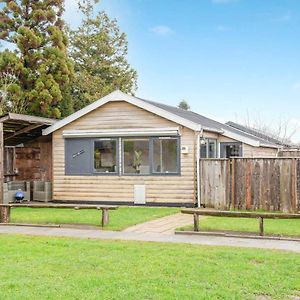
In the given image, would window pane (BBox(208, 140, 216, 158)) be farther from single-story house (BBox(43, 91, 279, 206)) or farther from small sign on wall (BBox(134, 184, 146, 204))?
small sign on wall (BBox(134, 184, 146, 204))

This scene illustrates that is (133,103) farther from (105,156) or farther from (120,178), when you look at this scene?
(120,178)

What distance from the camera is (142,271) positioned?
6223mm

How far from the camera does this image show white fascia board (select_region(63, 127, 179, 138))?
15.0 metres

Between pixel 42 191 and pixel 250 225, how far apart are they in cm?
890

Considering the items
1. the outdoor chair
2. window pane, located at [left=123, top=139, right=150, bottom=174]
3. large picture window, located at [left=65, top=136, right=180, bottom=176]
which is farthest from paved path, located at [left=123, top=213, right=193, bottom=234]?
the outdoor chair

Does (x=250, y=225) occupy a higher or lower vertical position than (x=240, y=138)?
lower

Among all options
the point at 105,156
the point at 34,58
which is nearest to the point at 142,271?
the point at 105,156

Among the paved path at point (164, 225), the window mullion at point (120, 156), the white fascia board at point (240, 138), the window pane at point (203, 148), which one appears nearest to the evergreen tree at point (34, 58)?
the window mullion at point (120, 156)

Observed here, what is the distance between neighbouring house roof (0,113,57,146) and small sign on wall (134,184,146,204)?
3.78 metres

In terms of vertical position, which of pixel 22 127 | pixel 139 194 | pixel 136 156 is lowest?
pixel 139 194

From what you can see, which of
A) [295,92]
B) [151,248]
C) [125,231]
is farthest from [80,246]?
[295,92]

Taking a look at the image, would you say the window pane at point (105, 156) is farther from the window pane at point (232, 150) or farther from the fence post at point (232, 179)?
the window pane at point (232, 150)

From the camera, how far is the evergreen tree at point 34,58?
25.3 meters

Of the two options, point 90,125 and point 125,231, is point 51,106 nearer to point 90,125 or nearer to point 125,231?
point 90,125
